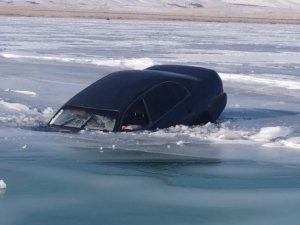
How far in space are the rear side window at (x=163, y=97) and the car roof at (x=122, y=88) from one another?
0.10 metres

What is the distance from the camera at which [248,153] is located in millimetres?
9398

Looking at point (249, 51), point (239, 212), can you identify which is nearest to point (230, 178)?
point (239, 212)

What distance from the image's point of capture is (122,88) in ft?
35.8

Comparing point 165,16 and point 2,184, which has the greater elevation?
point 2,184

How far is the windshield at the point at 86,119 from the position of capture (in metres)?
10.4

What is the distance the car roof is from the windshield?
87 millimetres

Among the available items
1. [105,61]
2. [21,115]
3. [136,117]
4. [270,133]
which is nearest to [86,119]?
[136,117]

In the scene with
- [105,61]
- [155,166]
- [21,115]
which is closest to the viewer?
[155,166]

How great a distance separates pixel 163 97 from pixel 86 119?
121 centimetres

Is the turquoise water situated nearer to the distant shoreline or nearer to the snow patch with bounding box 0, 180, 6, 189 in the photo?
the snow patch with bounding box 0, 180, 6, 189

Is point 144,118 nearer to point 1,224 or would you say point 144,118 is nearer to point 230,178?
point 230,178

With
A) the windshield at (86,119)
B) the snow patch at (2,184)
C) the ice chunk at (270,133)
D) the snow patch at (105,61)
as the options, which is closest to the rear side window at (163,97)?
the windshield at (86,119)

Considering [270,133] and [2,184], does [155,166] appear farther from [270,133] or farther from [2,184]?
[270,133]

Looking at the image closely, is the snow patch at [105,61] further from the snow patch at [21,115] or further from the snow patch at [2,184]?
the snow patch at [2,184]
